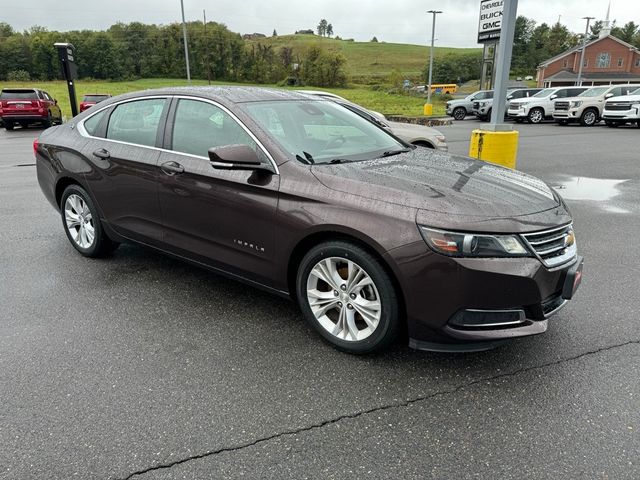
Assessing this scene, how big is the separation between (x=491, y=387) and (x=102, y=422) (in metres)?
2.11

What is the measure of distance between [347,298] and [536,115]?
85.9ft

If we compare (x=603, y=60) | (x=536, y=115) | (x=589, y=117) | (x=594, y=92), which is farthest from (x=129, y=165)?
(x=603, y=60)

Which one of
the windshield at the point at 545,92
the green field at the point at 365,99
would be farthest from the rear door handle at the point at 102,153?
the green field at the point at 365,99

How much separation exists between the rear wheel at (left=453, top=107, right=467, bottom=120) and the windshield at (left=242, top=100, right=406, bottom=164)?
27284 millimetres

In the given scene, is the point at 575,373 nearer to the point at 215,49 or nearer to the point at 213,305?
the point at 213,305

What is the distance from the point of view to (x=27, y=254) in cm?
514

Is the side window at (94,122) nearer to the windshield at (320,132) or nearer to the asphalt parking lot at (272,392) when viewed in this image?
the asphalt parking lot at (272,392)

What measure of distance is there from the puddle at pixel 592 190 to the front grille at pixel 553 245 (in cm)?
477

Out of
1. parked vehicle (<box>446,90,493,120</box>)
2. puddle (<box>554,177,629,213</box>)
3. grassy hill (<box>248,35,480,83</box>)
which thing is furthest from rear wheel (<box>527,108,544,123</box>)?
grassy hill (<box>248,35,480,83</box>)

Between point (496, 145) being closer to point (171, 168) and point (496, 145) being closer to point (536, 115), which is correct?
point (171, 168)

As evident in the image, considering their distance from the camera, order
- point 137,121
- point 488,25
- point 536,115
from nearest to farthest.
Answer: point 137,121 < point 488,25 < point 536,115

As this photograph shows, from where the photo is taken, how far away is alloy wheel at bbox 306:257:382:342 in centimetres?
298

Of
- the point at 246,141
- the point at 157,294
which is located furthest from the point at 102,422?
the point at 246,141

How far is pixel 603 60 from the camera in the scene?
252 feet
